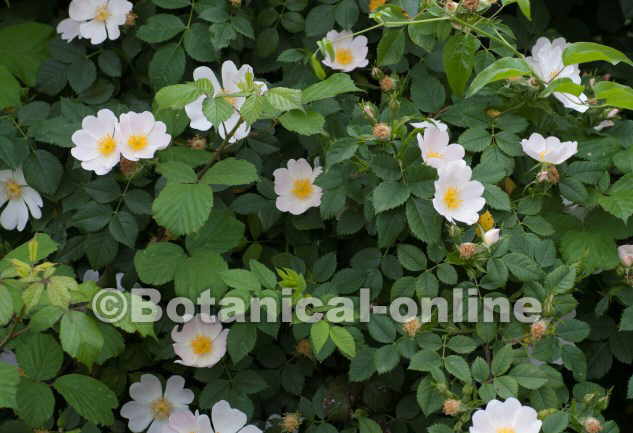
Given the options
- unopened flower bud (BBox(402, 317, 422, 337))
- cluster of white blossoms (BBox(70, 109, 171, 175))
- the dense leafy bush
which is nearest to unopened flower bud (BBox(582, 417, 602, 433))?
the dense leafy bush

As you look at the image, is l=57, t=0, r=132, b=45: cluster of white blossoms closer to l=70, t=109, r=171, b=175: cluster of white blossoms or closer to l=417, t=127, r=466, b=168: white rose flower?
l=70, t=109, r=171, b=175: cluster of white blossoms

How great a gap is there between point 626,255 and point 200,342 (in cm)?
82

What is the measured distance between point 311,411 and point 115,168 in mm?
617

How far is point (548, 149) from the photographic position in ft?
5.33

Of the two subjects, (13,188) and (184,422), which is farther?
(13,188)

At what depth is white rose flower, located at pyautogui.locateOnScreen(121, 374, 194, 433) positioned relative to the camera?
5.41 ft

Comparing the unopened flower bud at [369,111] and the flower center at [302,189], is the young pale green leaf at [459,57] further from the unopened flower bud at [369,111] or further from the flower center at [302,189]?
the flower center at [302,189]

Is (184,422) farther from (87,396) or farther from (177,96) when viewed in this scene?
(177,96)

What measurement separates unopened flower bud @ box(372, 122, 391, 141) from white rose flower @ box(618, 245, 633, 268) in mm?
502

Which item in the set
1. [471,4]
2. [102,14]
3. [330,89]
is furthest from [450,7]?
[102,14]

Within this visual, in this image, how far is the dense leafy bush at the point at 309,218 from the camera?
4.79 feet

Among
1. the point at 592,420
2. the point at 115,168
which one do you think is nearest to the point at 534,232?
the point at 592,420

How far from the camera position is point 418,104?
1752 mm

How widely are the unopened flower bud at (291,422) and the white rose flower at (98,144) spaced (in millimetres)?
564
